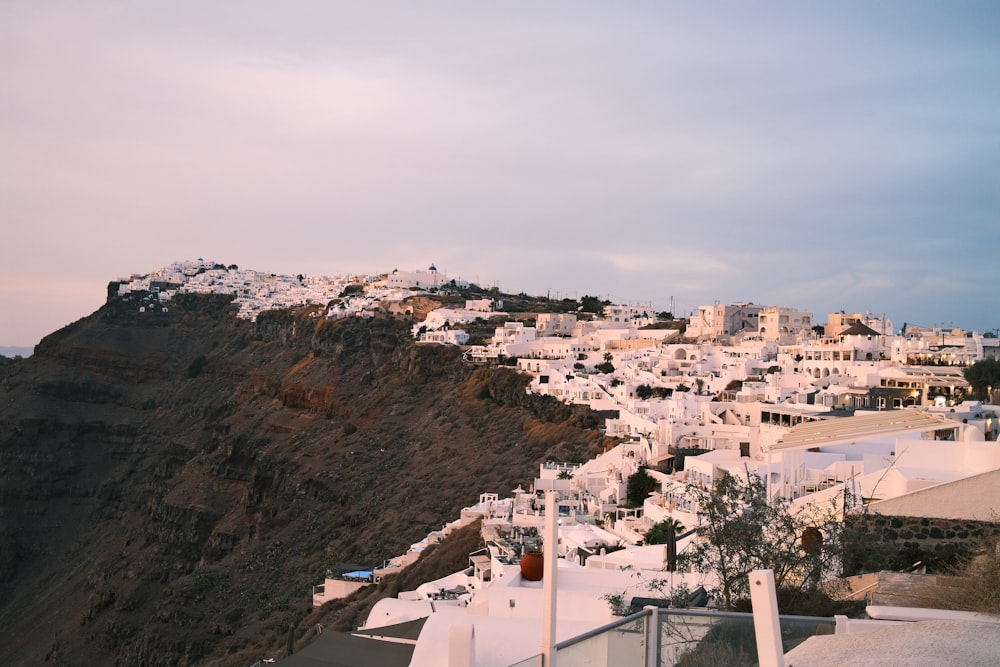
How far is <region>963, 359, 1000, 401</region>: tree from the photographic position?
30469 mm

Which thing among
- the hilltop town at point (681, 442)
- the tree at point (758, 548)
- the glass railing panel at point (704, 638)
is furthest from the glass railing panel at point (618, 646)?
the tree at point (758, 548)

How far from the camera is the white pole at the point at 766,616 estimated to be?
383cm

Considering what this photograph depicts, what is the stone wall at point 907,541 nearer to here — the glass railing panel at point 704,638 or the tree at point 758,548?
the tree at point 758,548

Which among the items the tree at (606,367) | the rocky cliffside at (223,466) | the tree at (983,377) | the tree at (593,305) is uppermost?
the tree at (593,305)

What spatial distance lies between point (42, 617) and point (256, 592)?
17805 mm

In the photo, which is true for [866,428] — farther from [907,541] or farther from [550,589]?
[550,589]

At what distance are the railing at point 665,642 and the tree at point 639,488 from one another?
19696mm

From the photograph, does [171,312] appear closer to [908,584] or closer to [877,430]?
[877,430]

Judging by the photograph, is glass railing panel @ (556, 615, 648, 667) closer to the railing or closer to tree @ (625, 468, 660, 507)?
the railing

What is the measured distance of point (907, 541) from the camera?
9586 millimetres

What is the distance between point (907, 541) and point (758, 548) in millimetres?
2037

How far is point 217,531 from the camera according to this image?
5131 centimetres

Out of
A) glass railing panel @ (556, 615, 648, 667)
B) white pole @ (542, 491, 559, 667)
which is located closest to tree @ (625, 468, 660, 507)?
white pole @ (542, 491, 559, 667)

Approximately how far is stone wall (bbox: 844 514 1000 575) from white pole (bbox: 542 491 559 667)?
183 inches
